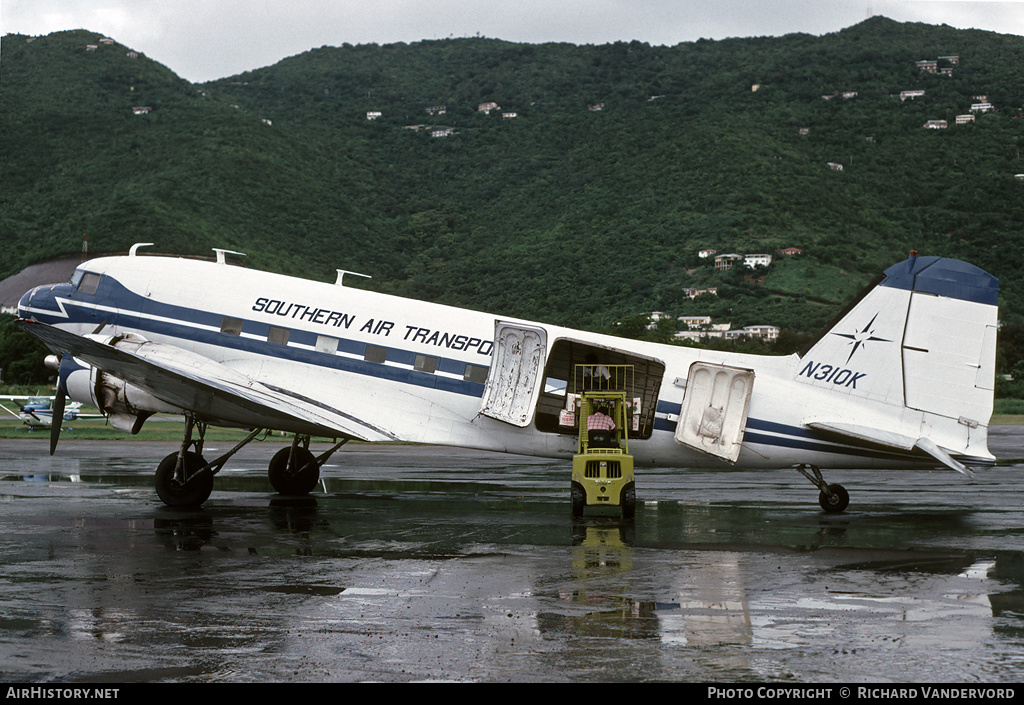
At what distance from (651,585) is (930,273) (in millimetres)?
10313

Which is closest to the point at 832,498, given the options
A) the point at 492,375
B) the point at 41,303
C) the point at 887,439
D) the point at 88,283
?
the point at 887,439

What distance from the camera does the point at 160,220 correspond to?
339ft

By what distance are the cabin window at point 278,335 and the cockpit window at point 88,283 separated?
4172 mm

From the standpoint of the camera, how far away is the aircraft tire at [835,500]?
18266 millimetres

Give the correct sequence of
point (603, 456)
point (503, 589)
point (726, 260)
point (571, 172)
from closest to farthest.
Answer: point (503, 589), point (603, 456), point (726, 260), point (571, 172)

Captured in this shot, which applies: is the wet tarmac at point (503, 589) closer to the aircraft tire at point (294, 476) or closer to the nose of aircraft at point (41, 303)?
the aircraft tire at point (294, 476)

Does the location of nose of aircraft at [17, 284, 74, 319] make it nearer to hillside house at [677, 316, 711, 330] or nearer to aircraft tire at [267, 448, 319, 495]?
aircraft tire at [267, 448, 319, 495]

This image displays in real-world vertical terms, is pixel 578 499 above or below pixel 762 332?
below

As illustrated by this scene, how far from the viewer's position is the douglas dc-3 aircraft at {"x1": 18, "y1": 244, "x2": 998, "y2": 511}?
58.8ft

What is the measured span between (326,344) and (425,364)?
207cm

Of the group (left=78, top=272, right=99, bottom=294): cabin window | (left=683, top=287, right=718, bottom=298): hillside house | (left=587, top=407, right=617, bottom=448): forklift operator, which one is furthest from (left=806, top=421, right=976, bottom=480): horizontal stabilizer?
(left=683, top=287, right=718, bottom=298): hillside house

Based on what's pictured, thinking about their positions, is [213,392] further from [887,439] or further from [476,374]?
[887,439]

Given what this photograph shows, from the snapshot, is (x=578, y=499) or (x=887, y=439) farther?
(x=887, y=439)

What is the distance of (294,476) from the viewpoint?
21219 mm
